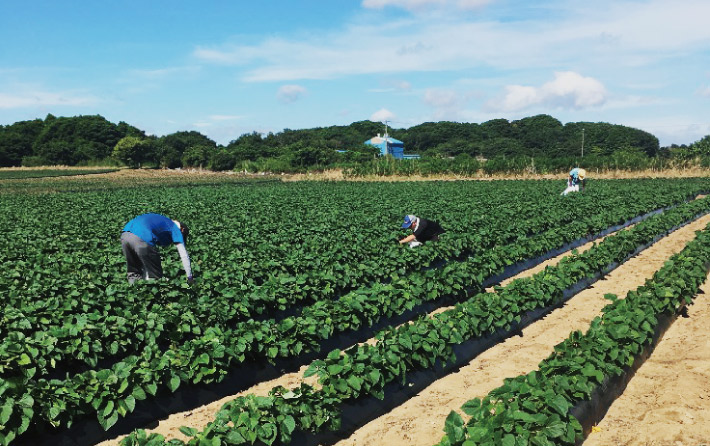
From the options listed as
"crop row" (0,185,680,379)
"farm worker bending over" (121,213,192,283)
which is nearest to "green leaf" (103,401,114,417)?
"crop row" (0,185,680,379)

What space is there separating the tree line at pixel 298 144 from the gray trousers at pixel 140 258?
6459cm

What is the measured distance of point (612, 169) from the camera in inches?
1828

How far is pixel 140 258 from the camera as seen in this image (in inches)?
328

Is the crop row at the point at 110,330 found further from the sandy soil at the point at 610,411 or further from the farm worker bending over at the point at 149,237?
the sandy soil at the point at 610,411

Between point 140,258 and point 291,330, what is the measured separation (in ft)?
10.1

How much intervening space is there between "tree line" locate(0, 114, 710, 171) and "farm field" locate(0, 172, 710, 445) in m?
62.4

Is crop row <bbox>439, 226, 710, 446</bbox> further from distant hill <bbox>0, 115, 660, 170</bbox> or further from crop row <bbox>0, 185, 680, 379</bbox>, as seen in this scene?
distant hill <bbox>0, 115, 660, 170</bbox>

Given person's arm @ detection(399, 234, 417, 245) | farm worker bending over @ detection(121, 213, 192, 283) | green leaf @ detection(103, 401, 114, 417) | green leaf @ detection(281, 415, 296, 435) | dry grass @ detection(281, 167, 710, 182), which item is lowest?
green leaf @ detection(103, 401, 114, 417)

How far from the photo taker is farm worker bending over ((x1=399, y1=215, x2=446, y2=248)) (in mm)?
11680

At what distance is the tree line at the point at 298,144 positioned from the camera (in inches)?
3460

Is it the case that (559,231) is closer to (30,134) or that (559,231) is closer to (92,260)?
(92,260)

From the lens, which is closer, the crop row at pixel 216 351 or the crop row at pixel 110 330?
the crop row at pixel 216 351

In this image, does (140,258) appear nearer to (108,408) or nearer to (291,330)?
(291,330)

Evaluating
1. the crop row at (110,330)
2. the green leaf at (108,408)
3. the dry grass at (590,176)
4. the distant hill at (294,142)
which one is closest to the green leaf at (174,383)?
the green leaf at (108,408)
